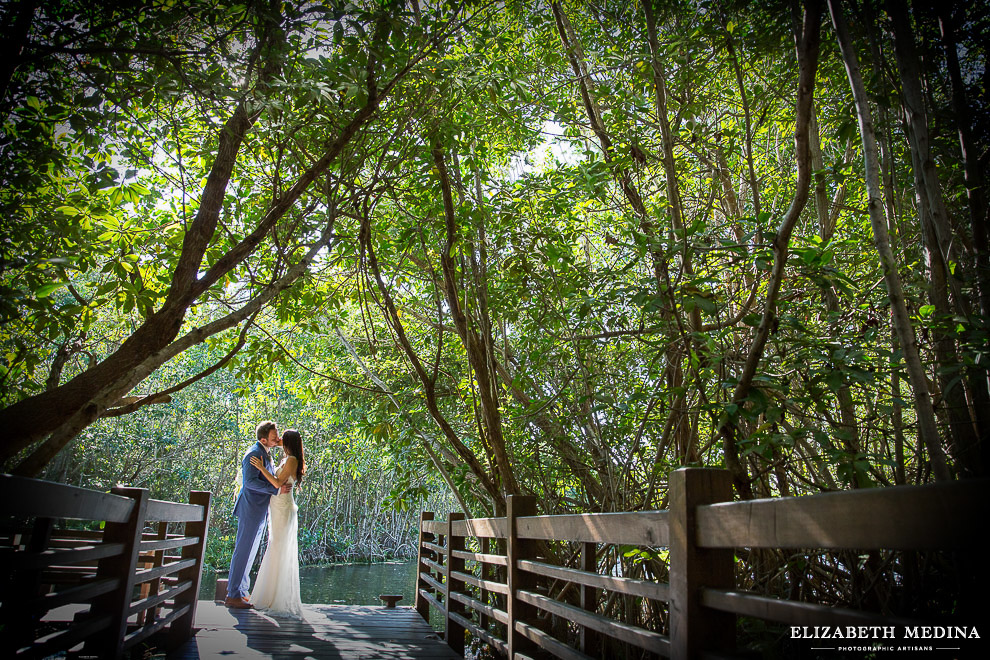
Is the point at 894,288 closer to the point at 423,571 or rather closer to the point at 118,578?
the point at 118,578

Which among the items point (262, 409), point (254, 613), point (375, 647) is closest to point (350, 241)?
point (375, 647)

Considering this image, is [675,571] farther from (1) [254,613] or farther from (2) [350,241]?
(1) [254,613]

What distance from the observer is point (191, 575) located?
176 inches

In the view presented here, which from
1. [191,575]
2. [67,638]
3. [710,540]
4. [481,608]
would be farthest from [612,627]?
[191,575]

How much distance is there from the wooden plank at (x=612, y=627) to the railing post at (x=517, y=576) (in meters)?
0.21

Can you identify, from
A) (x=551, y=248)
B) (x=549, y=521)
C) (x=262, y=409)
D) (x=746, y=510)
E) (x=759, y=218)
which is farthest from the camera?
(x=262, y=409)

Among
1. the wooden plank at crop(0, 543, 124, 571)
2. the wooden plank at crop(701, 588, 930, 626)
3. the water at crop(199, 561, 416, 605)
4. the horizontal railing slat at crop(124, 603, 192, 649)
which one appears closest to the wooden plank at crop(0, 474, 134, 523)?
the wooden plank at crop(0, 543, 124, 571)

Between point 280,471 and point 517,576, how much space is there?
11.3ft

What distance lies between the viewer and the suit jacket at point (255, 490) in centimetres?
588

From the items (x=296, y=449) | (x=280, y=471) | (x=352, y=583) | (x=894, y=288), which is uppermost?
(x=894, y=288)

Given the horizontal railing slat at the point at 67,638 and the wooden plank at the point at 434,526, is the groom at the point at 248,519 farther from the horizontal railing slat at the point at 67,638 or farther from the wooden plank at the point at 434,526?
the horizontal railing slat at the point at 67,638

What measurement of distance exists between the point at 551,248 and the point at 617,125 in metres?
1.23

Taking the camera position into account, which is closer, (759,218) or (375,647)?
(759,218)

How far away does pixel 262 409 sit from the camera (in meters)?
17.2
